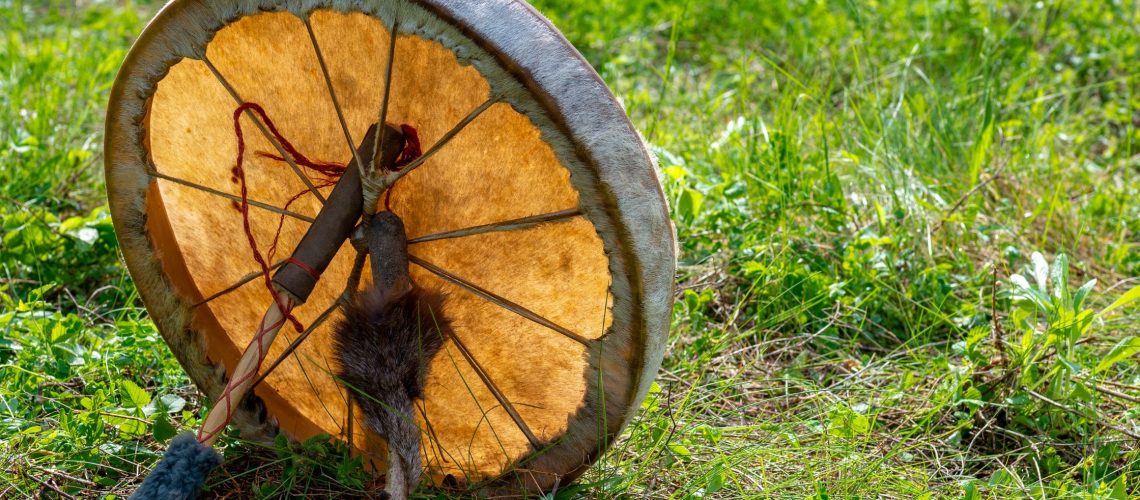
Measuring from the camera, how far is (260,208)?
199 centimetres

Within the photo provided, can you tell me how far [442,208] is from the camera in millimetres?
1799

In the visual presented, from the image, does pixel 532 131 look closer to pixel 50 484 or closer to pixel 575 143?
pixel 575 143

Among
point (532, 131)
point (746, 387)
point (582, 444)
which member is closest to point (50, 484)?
point (582, 444)

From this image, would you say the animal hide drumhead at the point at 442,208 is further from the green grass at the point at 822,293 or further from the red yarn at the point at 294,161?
the green grass at the point at 822,293

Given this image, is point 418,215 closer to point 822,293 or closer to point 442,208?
point 442,208

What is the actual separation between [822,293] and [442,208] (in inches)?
46.9

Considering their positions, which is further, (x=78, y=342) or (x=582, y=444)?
(x=78, y=342)

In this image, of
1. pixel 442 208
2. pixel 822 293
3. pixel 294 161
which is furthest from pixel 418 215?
pixel 822 293

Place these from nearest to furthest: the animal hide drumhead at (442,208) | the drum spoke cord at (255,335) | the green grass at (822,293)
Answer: the animal hide drumhead at (442,208)
the drum spoke cord at (255,335)
the green grass at (822,293)

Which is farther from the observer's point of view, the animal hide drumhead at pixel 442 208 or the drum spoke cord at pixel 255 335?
the drum spoke cord at pixel 255 335

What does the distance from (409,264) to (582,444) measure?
0.43 meters

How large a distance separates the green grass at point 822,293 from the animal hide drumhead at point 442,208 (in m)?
0.18

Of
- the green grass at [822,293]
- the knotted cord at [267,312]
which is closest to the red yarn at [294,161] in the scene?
the knotted cord at [267,312]

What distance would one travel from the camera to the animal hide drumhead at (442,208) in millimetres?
1542
